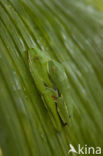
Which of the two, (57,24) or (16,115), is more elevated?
(57,24)

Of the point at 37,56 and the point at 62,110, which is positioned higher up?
the point at 37,56

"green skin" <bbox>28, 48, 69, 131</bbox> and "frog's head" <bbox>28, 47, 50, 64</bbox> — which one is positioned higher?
"frog's head" <bbox>28, 47, 50, 64</bbox>

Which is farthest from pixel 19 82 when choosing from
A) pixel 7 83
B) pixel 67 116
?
pixel 67 116

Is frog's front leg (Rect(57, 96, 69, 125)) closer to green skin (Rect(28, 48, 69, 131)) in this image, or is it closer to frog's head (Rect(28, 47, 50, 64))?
green skin (Rect(28, 48, 69, 131))

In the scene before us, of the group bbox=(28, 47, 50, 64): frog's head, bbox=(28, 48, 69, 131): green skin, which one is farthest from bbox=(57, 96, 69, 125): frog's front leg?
bbox=(28, 47, 50, 64): frog's head

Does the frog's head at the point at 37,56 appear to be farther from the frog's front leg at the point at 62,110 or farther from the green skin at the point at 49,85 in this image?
the frog's front leg at the point at 62,110

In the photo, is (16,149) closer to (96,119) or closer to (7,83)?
(7,83)

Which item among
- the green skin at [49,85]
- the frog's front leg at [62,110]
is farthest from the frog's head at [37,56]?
the frog's front leg at [62,110]

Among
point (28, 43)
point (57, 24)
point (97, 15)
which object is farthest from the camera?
point (97, 15)
